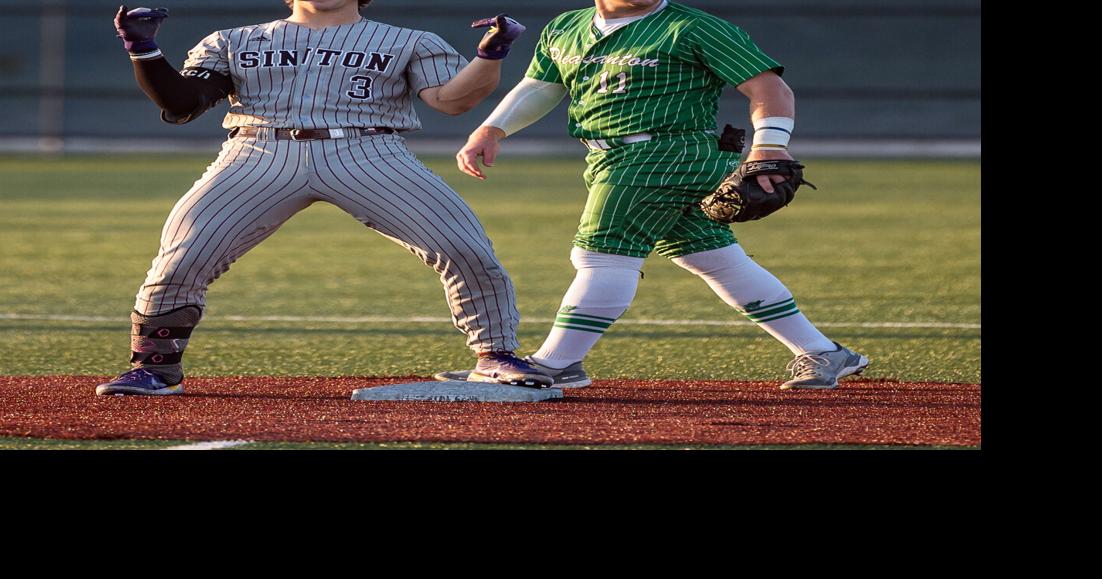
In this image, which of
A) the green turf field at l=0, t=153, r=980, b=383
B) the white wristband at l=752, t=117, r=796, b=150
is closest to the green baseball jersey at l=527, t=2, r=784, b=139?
the white wristband at l=752, t=117, r=796, b=150

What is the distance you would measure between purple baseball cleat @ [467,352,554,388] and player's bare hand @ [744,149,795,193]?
761mm

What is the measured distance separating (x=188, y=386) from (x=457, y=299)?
30.9 inches

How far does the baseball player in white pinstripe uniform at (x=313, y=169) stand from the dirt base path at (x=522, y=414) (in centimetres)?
21

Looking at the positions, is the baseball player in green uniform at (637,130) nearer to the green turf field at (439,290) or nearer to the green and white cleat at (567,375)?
the green and white cleat at (567,375)

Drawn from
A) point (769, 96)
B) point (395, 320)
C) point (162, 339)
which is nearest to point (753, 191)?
point (769, 96)

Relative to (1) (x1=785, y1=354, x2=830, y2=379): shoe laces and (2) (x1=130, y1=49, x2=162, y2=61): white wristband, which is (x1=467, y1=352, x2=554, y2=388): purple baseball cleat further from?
(2) (x1=130, y1=49, x2=162, y2=61): white wristband

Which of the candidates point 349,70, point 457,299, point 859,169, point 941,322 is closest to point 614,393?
point 457,299

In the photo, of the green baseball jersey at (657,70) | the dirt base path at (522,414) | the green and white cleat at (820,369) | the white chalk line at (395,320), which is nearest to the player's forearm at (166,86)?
the dirt base path at (522,414)

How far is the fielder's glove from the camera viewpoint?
4.04 m

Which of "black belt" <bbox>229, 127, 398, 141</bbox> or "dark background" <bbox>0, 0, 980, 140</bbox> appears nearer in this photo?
"black belt" <bbox>229, 127, 398, 141</bbox>

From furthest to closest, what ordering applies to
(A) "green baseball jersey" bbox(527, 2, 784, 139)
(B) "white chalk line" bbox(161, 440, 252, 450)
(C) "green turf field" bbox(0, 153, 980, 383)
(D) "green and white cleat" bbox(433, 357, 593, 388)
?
(C) "green turf field" bbox(0, 153, 980, 383)
(D) "green and white cleat" bbox(433, 357, 593, 388)
(A) "green baseball jersey" bbox(527, 2, 784, 139)
(B) "white chalk line" bbox(161, 440, 252, 450)

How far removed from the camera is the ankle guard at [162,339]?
13.8 ft

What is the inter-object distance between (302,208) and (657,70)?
98cm

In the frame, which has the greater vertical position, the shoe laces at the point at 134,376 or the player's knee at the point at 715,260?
the player's knee at the point at 715,260
